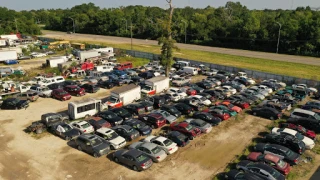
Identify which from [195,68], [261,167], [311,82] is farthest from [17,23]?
[261,167]

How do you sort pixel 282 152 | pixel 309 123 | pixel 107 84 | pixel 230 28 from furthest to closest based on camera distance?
pixel 230 28 < pixel 107 84 < pixel 309 123 < pixel 282 152

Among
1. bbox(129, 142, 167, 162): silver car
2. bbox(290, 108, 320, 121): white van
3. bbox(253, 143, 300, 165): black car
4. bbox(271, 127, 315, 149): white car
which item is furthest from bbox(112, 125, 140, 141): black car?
bbox(290, 108, 320, 121): white van

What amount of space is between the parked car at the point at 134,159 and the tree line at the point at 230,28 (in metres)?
25.4

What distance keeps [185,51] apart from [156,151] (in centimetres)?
5724

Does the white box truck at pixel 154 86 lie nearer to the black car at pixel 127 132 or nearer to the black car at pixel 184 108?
the black car at pixel 184 108

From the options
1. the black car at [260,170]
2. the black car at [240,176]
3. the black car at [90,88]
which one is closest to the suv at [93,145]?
the black car at [240,176]

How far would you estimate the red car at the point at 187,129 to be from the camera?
82.1 feet

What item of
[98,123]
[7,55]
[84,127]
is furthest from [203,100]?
[7,55]

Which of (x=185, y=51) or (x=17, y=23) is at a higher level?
(x=17, y=23)

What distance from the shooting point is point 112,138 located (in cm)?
2372

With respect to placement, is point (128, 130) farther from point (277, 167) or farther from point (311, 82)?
point (311, 82)

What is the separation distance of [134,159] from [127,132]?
16.4ft

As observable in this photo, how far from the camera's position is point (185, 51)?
249 ft

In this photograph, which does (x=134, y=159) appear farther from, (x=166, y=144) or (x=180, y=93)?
(x=180, y=93)
